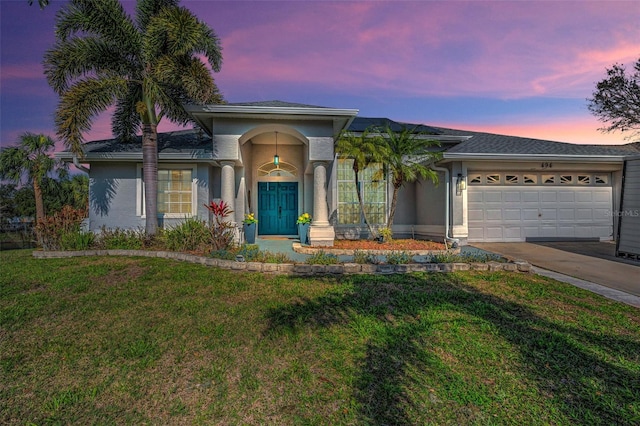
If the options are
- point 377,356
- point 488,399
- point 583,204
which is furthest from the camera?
point 583,204

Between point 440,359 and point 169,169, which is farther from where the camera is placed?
point 169,169

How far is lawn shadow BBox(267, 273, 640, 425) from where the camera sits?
8.68 ft

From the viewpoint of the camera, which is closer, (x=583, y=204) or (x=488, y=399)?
(x=488, y=399)

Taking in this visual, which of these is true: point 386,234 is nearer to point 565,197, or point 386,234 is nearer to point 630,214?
point 630,214

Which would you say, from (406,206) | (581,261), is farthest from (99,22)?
(581,261)

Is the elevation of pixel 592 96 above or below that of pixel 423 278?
above

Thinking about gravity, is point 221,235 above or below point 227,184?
below

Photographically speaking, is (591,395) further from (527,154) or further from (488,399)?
(527,154)

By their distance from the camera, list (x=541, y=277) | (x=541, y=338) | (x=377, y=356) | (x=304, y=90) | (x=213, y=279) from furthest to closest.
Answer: (x=304, y=90)
(x=541, y=277)
(x=213, y=279)
(x=541, y=338)
(x=377, y=356)

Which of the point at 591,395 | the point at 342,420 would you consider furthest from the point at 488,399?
the point at 342,420

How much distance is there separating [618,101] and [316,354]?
80.7 feet

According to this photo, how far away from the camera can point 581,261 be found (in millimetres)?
8227

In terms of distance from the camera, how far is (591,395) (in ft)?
9.14

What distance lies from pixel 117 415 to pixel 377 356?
8.17 ft
